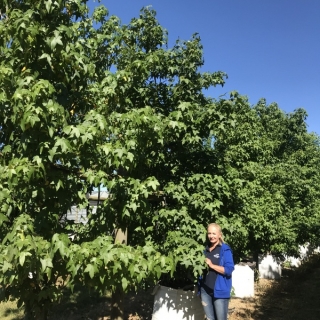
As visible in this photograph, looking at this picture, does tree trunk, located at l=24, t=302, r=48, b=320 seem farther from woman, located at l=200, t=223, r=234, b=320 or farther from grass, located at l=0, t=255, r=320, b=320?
grass, located at l=0, t=255, r=320, b=320

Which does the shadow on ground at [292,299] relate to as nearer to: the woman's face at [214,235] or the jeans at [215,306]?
the jeans at [215,306]

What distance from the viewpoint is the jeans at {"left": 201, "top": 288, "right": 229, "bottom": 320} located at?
395 cm

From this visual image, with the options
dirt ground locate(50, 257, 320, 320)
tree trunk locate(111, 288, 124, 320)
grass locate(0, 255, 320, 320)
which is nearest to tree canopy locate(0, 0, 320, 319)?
tree trunk locate(111, 288, 124, 320)

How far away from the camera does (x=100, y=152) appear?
9.66ft

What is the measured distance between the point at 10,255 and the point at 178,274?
114 inches

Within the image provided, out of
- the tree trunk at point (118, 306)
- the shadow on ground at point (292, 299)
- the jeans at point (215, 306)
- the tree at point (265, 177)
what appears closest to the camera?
the jeans at point (215, 306)

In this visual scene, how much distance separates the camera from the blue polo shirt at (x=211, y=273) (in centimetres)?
393

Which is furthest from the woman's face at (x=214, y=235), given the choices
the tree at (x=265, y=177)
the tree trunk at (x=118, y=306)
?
the tree trunk at (x=118, y=306)

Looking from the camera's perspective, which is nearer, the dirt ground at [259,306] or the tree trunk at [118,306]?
the tree trunk at [118,306]

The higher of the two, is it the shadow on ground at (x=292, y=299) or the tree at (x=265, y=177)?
the tree at (x=265, y=177)

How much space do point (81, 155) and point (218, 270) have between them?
209cm

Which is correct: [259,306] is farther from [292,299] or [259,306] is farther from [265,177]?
[265,177]

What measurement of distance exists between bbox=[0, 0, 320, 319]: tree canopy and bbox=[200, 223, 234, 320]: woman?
0.21 metres

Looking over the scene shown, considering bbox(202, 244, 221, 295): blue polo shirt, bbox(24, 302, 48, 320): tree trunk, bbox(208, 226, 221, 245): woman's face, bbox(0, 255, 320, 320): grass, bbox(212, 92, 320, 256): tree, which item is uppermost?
bbox(212, 92, 320, 256): tree
